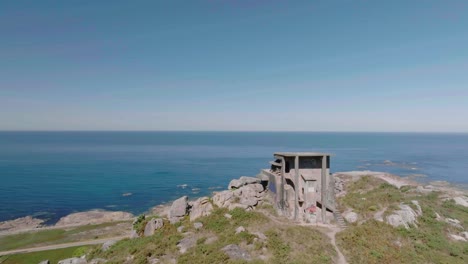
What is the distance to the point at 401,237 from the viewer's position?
28.0m

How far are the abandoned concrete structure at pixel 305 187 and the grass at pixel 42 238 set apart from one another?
37377 mm

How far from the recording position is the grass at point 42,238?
153 ft

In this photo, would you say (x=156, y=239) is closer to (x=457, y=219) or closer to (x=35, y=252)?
(x=35, y=252)

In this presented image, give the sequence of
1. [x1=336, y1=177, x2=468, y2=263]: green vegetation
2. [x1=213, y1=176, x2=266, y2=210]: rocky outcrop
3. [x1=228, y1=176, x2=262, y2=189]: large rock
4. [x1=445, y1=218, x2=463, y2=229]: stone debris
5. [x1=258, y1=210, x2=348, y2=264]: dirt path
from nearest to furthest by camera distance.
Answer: [x1=336, y1=177, x2=468, y2=263]: green vegetation
[x1=258, y1=210, x2=348, y2=264]: dirt path
[x1=445, y1=218, x2=463, y2=229]: stone debris
[x1=213, y1=176, x2=266, y2=210]: rocky outcrop
[x1=228, y1=176, x2=262, y2=189]: large rock

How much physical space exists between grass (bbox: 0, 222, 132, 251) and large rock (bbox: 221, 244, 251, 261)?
36166 millimetres

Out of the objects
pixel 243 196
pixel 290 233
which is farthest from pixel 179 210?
pixel 290 233

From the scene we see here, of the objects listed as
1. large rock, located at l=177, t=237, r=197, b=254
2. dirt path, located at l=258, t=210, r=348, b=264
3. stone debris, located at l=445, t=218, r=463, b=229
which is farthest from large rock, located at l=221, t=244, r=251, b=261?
stone debris, located at l=445, t=218, r=463, b=229

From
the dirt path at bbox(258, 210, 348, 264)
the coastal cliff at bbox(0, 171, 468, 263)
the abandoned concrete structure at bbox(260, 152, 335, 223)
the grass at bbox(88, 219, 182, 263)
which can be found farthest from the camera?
the abandoned concrete structure at bbox(260, 152, 335, 223)

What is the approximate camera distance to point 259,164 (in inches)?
5098

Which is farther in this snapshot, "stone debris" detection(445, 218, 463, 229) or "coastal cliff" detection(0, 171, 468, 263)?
"stone debris" detection(445, 218, 463, 229)

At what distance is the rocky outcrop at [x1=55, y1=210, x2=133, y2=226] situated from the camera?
5815 centimetres

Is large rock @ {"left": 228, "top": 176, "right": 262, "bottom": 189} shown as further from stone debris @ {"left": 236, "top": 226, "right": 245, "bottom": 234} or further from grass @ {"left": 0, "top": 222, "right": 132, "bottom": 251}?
grass @ {"left": 0, "top": 222, "right": 132, "bottom": 251}

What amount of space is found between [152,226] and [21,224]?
4159cm

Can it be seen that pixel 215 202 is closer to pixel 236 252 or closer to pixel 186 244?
pixel 186 244
